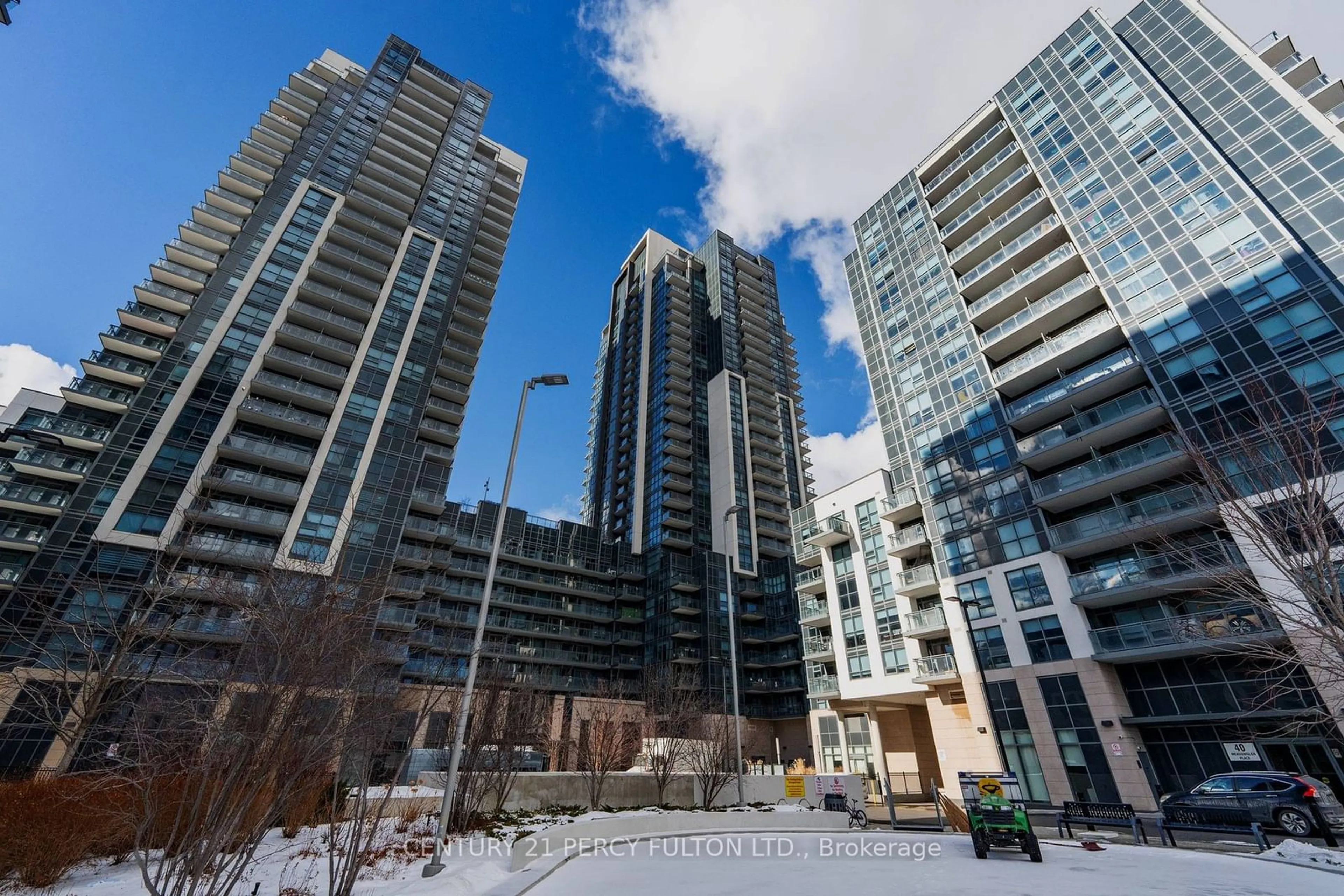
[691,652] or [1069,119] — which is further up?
[1069,119]

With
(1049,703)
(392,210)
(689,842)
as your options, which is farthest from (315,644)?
(392,210)

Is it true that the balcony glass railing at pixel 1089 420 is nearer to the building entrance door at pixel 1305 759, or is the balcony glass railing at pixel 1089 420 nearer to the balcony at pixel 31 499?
the building entrance door at pixel 1305 759

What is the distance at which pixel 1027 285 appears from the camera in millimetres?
36500

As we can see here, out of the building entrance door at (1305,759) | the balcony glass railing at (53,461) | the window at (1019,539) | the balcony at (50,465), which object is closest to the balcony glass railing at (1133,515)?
the window at (1019,539)

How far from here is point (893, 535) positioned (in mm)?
39719

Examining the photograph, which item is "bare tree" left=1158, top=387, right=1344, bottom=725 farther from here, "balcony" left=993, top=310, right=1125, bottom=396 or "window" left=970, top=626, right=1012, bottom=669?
"balcony" left=993, top=310, right=1125, bottom=396

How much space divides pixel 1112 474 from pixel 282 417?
185ft

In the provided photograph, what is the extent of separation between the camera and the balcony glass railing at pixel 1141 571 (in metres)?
24.2

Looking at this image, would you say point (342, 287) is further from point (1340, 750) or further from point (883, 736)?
point (1340, 750)

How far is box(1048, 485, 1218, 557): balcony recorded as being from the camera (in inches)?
976

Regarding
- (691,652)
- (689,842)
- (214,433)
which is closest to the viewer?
(689,842)

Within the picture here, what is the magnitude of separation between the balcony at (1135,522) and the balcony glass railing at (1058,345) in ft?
31.2

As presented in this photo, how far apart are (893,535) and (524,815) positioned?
30093mm

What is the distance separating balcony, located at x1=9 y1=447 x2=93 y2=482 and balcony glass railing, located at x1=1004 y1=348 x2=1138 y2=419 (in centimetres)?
6187
